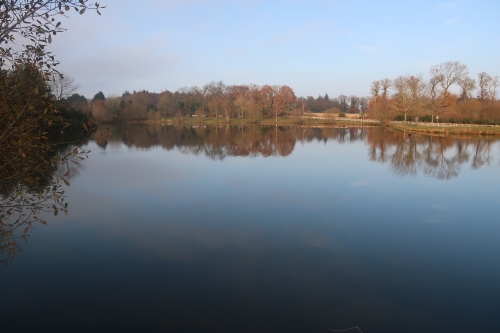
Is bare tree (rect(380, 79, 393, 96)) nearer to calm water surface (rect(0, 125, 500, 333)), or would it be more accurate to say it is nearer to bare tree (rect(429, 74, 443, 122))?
bare tree (rect(429, 74, 443, 122))

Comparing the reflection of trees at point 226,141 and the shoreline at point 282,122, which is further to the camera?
the shoreline at point 282,122

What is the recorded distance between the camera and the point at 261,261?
221 inches

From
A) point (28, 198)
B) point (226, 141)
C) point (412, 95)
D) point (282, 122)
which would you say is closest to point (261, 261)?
point (28, 198)

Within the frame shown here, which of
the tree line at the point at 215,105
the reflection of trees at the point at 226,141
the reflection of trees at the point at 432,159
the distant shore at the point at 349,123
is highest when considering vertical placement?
the tree line at the point at 215,105

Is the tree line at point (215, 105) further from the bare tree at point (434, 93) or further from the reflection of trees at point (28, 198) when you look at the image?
the reflection of trees at point (28, 198)

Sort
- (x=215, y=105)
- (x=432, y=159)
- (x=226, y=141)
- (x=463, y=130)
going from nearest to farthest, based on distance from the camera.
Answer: (x=432, y=159) < (x=226, y=141) < (x=463, y=130) < (x=215, y=105)

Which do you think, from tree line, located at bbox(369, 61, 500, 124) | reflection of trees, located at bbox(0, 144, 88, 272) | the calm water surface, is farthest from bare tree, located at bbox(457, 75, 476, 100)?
reflection of trees, located at bbox(0, 144, 88, 272)

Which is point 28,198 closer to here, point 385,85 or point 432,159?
point 432,159

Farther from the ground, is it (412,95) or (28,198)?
(412,95)

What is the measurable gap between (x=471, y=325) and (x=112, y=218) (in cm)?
703

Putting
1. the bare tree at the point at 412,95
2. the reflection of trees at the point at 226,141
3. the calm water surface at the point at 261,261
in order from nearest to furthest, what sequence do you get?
the calm water surface at the point at 261,261 < the reflection of trees at the point at 226,141 < the bare tree at the point at 412,95

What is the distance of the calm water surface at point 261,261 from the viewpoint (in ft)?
13.8

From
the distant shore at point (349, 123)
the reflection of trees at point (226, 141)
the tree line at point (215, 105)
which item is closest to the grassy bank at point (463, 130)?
the distant shore at point (349, 123)

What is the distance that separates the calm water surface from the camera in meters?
4.20
